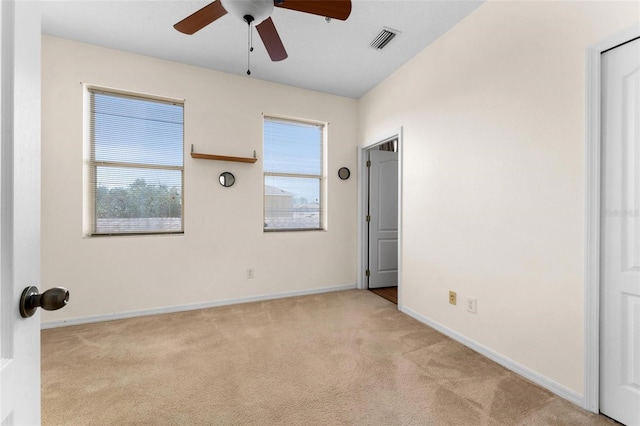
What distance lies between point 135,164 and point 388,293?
3.53m

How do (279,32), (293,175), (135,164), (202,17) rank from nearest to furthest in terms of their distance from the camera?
(202,17), (279,32), (135,164), (293,175)

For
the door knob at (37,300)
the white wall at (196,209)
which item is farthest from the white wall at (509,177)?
the door knob at (37,300)

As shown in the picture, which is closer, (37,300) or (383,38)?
(37,300)

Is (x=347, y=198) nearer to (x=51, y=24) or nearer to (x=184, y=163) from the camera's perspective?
(x=184, y=163)

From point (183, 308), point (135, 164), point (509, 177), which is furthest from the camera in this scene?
point (183, 308)

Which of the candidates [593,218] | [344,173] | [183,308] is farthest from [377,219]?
[183,308]

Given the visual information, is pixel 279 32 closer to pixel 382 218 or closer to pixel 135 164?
pixel 135 164

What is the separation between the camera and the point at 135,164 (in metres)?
3.13

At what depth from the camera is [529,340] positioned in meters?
1.99

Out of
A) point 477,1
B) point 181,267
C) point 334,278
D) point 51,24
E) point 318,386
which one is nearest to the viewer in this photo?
point 318,386

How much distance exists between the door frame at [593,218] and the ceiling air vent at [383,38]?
4.99ft

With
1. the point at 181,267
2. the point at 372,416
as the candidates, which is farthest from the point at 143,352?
the point at 372,416

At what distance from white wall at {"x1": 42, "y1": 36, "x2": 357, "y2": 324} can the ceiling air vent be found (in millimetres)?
1254

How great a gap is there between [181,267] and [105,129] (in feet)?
5.51
